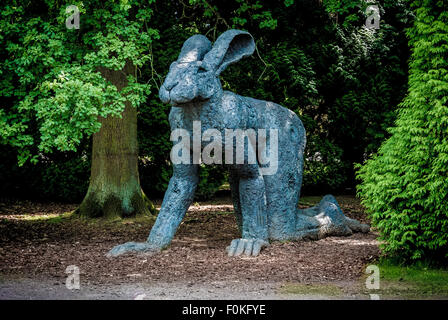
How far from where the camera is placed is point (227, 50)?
24.8 feet

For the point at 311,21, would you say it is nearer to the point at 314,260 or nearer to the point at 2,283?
the point at 314,260

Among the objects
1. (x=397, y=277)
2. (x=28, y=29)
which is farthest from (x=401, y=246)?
(x=28, y=29)

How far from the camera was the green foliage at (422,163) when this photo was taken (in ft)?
20.9

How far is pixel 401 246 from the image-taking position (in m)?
6.78

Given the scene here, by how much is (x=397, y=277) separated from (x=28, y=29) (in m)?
5.88

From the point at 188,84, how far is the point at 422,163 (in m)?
2.91

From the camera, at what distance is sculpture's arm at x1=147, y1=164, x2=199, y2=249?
7.67 meters
